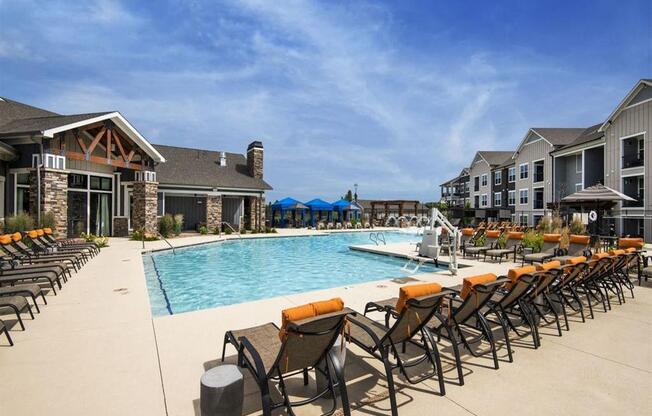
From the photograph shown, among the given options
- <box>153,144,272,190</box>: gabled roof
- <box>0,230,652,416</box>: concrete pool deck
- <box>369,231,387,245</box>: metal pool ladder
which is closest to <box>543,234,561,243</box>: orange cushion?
<box>0,230,652,416</box>: concrete pool deck

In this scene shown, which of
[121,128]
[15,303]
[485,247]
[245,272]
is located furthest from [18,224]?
[485,247]

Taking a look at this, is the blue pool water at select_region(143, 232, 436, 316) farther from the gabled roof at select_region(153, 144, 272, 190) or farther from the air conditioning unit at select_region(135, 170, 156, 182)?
the gabled roof at select_region(153, 144, 272, 190)

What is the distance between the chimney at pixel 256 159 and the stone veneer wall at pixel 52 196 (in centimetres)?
1417

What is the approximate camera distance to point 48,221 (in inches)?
502

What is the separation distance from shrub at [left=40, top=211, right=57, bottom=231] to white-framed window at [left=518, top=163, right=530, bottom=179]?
37.0 meters

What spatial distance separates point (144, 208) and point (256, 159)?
425 inches

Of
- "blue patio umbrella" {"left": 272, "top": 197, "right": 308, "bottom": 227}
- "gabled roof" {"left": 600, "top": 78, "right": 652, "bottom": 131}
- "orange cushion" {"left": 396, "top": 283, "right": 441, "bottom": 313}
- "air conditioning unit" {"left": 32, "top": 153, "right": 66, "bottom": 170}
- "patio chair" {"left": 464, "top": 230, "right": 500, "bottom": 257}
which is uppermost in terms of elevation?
"gabled roof" {"left": 600, "top": 78, "right": 652, "bottom": 131}

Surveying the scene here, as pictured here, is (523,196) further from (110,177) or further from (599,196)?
(110,177)

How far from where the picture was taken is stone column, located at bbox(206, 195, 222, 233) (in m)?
22.9

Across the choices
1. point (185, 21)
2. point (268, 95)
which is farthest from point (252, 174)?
point (185, 21)

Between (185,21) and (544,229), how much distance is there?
50.5ft

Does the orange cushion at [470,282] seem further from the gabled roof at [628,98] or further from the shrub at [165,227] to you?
the gabled roof at [628,98]

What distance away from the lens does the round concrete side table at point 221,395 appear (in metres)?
2.23

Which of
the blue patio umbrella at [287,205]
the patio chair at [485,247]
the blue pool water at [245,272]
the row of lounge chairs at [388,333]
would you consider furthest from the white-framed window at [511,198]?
the row of lounge chairs at [388,333]
